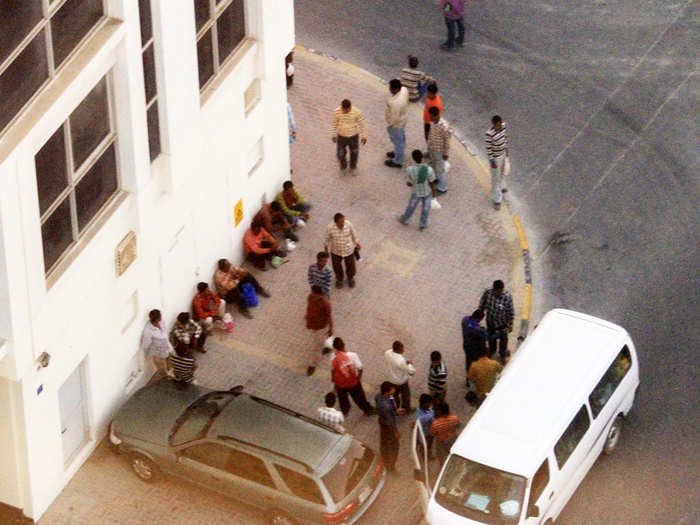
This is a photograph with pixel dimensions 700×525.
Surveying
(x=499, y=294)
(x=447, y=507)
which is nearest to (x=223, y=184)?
(x=499, y=294)

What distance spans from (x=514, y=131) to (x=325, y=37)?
541 cm

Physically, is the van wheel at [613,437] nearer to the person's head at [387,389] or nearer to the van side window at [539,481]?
the van side window at [539,481]

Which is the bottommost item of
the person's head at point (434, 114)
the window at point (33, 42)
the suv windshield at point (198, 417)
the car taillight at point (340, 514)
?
the car taillight at point (340, 514)

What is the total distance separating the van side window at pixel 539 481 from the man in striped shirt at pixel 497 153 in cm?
884

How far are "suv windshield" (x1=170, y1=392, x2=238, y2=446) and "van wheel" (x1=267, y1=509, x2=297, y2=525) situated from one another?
1.70 metres

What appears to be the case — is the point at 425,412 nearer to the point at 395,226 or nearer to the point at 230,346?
the point at 230,346

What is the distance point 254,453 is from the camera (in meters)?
26.4

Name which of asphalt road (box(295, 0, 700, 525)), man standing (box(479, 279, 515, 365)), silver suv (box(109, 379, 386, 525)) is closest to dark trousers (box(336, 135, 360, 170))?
asphalt road (box(295, 0, 700, 525))

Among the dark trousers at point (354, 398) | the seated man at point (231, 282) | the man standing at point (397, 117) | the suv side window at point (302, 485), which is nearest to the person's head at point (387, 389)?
the dark trousers at point (354, 398)

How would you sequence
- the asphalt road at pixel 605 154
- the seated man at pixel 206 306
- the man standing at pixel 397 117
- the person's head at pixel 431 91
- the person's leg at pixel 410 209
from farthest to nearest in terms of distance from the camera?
the man standing at pixel 397 117
the person's head at pixel 431 91
the person's leg at pixel 410 209
the seated man at pixel 206 306
the asphalt road at pixel 605 154

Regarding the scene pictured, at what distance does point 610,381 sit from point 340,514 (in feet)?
16.4

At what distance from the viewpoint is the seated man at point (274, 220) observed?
105ft

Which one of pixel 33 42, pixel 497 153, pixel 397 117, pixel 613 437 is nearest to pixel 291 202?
pixel 397 117

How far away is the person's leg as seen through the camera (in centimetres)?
3262
